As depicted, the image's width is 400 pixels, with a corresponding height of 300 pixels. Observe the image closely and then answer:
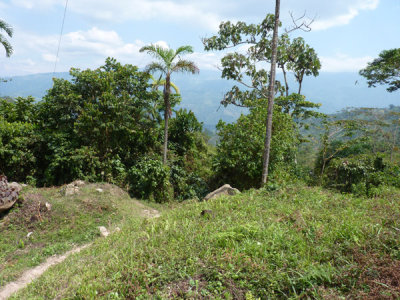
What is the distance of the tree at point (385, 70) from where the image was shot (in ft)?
56.9

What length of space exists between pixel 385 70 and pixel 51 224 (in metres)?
20.9

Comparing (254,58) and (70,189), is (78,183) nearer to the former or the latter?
(70,189)

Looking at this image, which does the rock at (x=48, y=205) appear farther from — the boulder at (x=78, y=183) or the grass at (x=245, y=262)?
the grass at (x=245, y=262)

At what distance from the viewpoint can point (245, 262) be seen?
376cm

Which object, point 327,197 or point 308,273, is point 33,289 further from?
Answer: point 327,197

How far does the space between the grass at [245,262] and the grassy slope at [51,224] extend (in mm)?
1920

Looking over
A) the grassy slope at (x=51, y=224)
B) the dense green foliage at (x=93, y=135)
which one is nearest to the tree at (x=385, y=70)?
the dense green foliage at (x=93, y=135)

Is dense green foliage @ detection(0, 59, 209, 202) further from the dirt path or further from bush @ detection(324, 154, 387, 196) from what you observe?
bush @ detection(324, 154, 387, 196)

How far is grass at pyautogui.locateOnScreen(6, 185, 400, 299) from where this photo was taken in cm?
342

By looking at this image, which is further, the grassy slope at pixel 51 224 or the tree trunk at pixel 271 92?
the tree trunk at pixel 271 92

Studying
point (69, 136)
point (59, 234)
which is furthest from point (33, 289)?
point (69, 136)

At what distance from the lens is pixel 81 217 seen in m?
8.05

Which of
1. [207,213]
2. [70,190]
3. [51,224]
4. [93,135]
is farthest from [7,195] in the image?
[207,213]

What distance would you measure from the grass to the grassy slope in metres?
1.92
